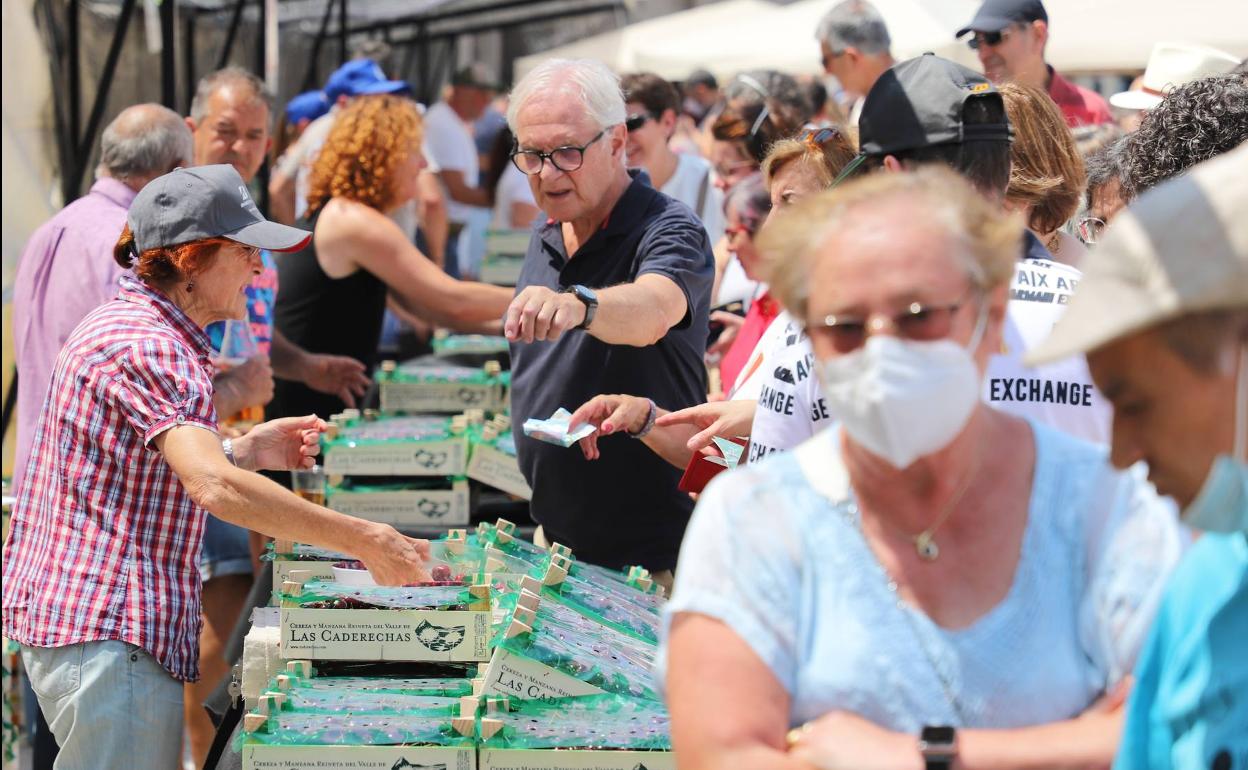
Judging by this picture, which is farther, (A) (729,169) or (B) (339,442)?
(A) (729,169)

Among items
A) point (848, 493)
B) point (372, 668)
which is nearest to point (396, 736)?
point (372, 668)

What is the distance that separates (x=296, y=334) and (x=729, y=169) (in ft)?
6.59

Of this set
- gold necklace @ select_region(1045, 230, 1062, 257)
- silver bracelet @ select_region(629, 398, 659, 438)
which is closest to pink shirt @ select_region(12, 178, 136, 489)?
silver bracelet @ select_region(629, 398, 659, 438)

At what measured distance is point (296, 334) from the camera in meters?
4.98

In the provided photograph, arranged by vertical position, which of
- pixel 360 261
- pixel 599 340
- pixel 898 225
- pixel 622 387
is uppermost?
pixel 898 225

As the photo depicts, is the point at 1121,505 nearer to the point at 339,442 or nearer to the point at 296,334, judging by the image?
the point at 339,442

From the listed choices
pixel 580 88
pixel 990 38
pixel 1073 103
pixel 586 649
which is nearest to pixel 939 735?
pixel 586 649

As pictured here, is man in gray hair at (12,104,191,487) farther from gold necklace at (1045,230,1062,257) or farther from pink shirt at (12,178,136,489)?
gold necklace at (1045,230,1062,257)

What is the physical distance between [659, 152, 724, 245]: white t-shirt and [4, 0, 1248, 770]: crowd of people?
13.2 inches

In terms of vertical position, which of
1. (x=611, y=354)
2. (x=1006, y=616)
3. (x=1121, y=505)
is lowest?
(x=611, y=354)

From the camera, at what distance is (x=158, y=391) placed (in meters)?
2.72

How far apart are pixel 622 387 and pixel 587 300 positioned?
→ 1.63ft

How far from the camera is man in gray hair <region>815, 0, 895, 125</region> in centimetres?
619

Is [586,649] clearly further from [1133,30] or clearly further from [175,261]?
[1133,30]
